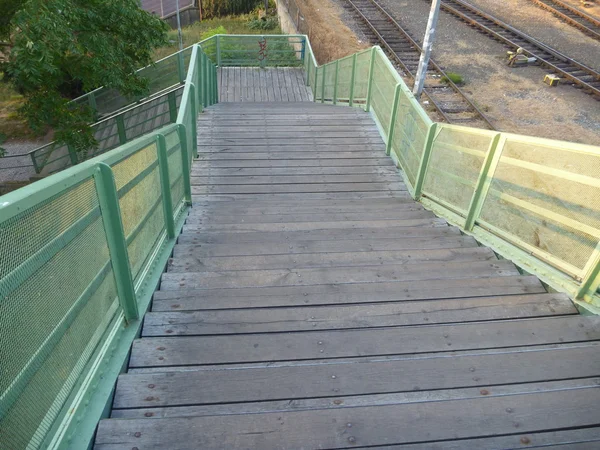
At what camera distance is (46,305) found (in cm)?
178

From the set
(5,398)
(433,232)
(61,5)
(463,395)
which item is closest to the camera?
(5,398)

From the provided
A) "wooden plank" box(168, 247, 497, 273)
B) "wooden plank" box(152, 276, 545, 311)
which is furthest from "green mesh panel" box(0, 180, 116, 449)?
"wooden plank" box(168, 247, 497, 273)

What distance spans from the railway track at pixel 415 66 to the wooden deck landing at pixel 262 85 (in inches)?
141

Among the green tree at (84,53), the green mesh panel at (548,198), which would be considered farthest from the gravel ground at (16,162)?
the green mesh panel at (548,198)

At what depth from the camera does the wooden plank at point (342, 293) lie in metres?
3.11

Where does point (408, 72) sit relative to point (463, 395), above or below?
below

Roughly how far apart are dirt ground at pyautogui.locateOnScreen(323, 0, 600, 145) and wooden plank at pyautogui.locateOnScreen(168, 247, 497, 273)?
9627 mm

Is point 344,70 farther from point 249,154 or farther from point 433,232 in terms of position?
point 433,232

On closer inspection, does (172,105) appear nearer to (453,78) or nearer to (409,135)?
(453,78)

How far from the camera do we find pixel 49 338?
5.99 feet

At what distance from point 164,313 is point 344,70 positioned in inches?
378

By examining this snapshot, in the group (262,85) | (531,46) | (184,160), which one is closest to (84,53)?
(262,85)

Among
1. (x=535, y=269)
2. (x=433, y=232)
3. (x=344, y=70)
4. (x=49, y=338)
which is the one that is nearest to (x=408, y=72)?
(x=344, y=70)

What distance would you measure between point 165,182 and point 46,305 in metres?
2.14
